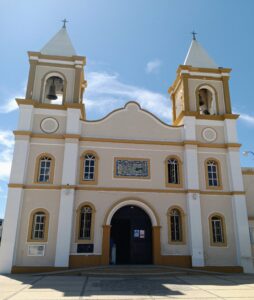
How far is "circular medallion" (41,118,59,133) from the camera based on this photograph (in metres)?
17.7

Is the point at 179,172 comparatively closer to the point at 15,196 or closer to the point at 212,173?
the point at 212,173

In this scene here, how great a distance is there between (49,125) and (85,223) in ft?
20.6

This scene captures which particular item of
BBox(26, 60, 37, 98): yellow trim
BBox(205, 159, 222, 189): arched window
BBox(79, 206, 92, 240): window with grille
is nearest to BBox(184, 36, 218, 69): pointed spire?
BBox(205, 159, 222, 189): arched window

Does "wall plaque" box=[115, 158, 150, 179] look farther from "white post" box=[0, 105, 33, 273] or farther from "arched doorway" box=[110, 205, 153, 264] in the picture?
"white post" box=[0, 105, 33, 273]

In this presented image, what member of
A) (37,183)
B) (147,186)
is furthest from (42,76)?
(147,186)

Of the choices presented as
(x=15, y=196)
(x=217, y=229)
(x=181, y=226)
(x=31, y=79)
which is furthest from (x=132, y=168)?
(x=31, y=79)

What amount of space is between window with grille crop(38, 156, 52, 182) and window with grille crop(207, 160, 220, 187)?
9.65 meters

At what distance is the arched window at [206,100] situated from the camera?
1992cm

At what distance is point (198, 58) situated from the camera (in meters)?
21.1

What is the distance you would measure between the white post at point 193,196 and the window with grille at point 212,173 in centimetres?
98

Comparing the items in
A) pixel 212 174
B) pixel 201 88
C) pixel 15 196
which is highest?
pixel 201 88

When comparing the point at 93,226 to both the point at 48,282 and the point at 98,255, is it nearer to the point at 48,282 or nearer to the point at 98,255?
the point at 98,255

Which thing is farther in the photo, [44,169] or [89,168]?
[89,168]

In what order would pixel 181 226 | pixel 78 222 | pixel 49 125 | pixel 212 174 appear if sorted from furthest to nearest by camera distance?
pixel 212 174, pixel 49 125, pixel 181 226, pixel 78 222
